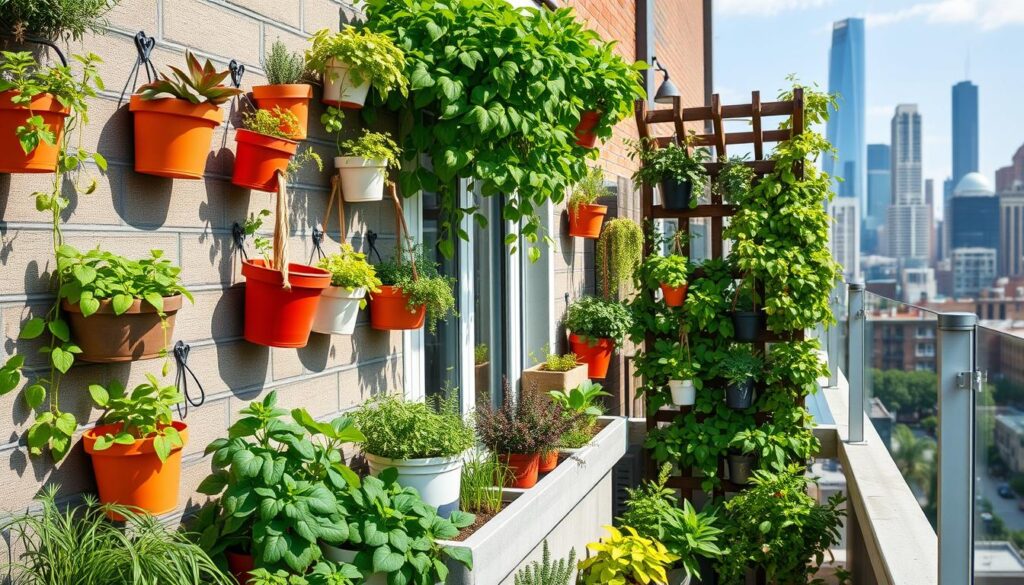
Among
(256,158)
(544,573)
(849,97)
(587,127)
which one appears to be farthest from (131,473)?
(849,97)

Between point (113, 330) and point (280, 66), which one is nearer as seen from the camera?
point (113, 330)

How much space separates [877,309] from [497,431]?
8.05 feet

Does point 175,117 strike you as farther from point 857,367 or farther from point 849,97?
point 849,97

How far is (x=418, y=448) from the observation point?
2781 mm

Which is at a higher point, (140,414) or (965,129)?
(965,129)

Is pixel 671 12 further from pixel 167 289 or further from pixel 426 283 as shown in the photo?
pixel 167 289

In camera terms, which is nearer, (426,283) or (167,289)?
(167,289)

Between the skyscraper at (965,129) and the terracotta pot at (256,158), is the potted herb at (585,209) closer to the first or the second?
the terracotta pot at (256,158)

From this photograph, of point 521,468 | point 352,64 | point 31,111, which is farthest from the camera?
point 521,468

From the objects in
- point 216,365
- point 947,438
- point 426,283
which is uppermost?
point 426,283

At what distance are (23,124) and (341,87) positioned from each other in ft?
3.72

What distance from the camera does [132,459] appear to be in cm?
200

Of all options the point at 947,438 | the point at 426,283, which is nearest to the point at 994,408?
the point at 947,438

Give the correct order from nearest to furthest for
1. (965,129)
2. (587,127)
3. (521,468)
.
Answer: (521,468)
(587,127)
(965,129)
